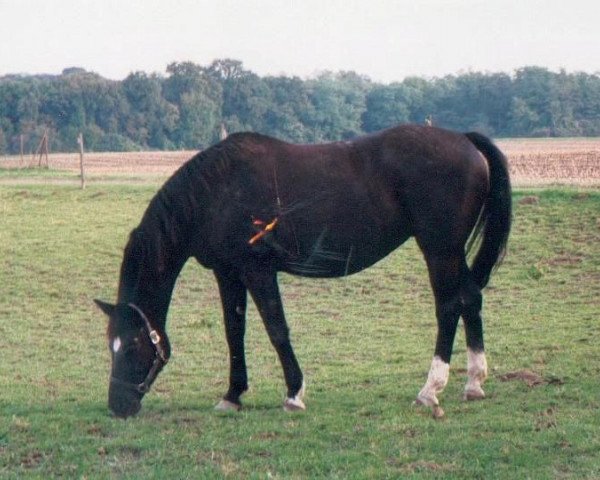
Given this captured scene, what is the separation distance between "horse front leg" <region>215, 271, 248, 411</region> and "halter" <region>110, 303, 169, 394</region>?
1.97 feet

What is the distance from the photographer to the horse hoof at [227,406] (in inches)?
292

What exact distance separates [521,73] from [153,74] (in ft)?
79.4

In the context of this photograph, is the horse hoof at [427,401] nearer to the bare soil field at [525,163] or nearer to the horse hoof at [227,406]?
the horse hoof at [227,406]

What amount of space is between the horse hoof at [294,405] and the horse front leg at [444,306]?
91cm

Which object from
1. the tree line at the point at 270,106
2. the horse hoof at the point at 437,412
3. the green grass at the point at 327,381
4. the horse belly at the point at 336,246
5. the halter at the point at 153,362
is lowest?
the green grass at the point at 327,381

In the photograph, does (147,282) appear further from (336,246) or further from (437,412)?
(437,412)

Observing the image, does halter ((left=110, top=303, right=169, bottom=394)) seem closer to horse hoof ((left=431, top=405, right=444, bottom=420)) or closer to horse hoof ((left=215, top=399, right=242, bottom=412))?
horse hoof ((left=215, top=399, right=242, bottom=412))

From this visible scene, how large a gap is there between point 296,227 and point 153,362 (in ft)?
5.00

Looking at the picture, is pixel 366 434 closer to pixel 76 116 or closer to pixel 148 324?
pixel 148 324

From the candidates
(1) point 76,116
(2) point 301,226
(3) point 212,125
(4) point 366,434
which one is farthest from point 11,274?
(1) point 76,116

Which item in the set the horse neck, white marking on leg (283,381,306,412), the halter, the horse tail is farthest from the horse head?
the horse tail

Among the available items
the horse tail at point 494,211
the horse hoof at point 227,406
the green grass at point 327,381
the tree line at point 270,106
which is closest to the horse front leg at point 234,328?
the horse hoof at point 227,406

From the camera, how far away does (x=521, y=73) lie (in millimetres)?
46250

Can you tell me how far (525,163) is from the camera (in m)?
35.4
